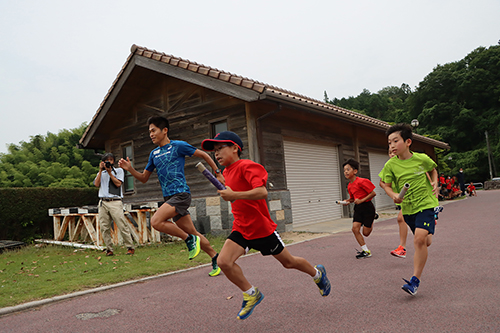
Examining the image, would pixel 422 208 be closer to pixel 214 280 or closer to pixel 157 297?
pixel 214 280

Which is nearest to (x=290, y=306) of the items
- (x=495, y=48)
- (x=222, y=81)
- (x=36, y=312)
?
(x=36, y=312)

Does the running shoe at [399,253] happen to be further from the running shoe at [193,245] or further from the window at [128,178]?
the window at [128,178]

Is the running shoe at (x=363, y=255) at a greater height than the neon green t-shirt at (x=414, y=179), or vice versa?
the neon green t-shirt at (x=414, y=179)

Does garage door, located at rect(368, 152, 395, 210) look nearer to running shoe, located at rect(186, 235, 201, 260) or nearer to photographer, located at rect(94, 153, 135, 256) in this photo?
photographer, located at rect(94, 153, 135, 256)

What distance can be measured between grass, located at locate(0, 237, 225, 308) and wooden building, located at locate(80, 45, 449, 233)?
98.3 inches

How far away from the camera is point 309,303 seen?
12.6ft

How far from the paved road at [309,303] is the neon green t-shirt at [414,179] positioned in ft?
2.99

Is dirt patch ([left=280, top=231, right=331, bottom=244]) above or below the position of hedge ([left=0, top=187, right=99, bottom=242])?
below

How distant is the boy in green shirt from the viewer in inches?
157

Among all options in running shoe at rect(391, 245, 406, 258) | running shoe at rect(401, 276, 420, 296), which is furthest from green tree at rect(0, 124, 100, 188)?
running shoe at rect(401, 276, 420, 296)

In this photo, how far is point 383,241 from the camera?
7.88 metres

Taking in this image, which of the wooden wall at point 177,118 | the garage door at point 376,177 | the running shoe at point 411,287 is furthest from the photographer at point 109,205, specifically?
the garage door at point 376,177

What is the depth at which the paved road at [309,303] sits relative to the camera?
319cm

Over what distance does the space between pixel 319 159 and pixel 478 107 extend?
154ft
